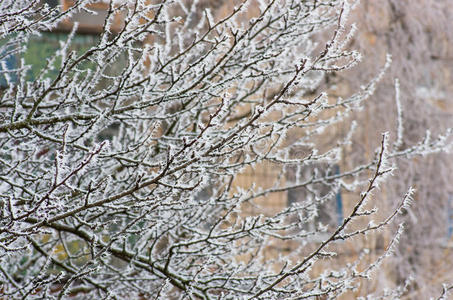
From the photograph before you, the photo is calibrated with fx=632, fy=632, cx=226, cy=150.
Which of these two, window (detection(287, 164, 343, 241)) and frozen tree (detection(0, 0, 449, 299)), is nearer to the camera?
frozen tree (detection(0, 0, 449, 299))

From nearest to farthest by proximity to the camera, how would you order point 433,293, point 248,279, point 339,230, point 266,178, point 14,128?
point 339,230
point 14,128
point 248,279
point 433,293
point 266,178

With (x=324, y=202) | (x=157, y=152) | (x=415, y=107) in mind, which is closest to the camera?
(x=157, y=152)

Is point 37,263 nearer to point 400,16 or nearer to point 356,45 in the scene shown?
point 356,45

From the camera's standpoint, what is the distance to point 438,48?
9766 mm

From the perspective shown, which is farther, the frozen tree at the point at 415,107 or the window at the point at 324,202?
the window at the point at 324,202

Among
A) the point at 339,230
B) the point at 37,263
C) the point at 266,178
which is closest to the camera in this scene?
the point at 339,230

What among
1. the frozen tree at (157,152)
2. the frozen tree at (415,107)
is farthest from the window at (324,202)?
the frozen tree at (157,152)

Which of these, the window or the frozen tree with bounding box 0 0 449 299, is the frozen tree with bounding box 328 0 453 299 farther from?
the frozen tree with bounding box 0 0 449 299

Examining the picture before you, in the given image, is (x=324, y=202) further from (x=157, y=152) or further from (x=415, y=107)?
(x=157, y=152)

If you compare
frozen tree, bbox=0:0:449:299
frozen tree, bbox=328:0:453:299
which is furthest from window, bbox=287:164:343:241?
frozen tree, bbox=0:0:449:299

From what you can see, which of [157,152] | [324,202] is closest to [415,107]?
[324,202]

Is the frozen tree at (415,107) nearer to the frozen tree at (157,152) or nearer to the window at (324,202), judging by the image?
the window at (324,202)

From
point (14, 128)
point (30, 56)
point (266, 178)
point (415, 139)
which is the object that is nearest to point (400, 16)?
point (415, 139)

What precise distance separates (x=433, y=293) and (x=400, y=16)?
413 cm
